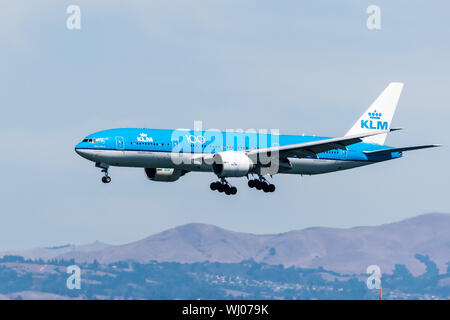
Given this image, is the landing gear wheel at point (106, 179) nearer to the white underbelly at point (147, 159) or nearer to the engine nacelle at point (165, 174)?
the white underbelly at point (147, 159)

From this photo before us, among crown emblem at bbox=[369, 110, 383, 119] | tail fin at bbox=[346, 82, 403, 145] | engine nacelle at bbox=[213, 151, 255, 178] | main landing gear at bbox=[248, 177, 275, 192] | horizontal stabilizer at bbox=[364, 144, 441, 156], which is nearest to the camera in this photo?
engine nacelle at bbox=[213, 151, 255, 178]

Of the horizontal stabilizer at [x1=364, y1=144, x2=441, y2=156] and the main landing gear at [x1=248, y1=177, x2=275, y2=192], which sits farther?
the main landing gear at [x1=248, y1=177, x2=275, y2=192]

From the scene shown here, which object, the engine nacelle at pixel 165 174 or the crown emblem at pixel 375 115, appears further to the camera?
the crown emblem at pixel 375 115

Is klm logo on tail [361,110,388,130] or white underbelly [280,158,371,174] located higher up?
klm logo on tail [361,110,388,130]

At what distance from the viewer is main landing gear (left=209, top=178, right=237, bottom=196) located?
298 feet

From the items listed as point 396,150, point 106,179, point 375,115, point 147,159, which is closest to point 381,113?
point 375,115

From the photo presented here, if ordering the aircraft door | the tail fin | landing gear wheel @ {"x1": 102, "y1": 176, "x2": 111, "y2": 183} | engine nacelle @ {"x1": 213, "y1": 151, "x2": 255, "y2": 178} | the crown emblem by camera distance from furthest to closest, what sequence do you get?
the crown emblem
the tail fin
landing gear wheel @ {"x1": 102, "y1": 176, "x2": 111, "y2": 183}
engine nacelle @ {"x1": 213, "y1": 151, "x2": 255, "y2": 178}
the aircraft door

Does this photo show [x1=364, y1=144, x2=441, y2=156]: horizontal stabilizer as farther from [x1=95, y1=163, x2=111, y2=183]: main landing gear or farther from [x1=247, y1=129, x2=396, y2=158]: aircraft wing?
[x1=95, y1=163, x2=111, y2=183]: main landing gear

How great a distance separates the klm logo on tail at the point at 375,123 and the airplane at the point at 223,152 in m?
9.21

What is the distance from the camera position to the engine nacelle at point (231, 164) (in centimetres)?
8519

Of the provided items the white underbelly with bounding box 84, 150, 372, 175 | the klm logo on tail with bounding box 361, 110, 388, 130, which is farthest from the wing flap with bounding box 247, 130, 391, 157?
the klm logo on tail with bounding box 361, 110, 388, 130

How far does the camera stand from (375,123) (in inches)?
4240

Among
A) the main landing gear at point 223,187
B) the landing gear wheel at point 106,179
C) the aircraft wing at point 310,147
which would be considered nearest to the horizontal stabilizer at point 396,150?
the aircraft wing at point 310,147

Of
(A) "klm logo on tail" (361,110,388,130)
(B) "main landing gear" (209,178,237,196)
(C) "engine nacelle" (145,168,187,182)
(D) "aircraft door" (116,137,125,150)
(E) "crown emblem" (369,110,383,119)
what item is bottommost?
(B) "main landing gear" (209,178,237,196)
